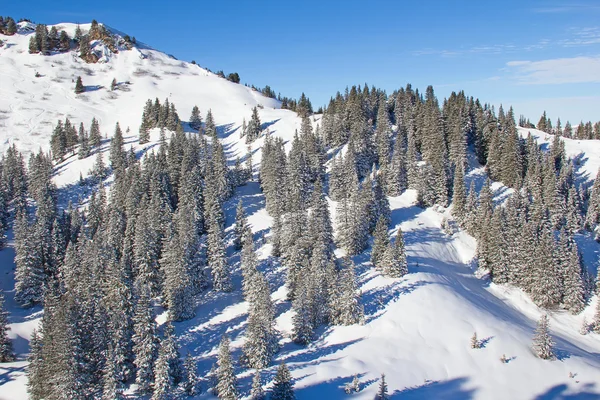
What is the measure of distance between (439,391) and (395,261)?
70.7ft

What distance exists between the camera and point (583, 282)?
2579 inches

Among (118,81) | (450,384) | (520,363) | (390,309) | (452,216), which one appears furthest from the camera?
(118,81)

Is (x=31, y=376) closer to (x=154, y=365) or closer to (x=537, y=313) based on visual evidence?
(x=154, y=365)

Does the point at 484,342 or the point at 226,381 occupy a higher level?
the point at 226,381

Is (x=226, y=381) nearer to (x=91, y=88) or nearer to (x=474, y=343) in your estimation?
(x=474, y=343)

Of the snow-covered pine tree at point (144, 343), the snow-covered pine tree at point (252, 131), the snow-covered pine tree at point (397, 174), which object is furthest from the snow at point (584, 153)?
the snow-covered pine tree at point (144, 343)

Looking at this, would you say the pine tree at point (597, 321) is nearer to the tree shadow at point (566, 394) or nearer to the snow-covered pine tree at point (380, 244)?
the tree shadow at point (566, 394)

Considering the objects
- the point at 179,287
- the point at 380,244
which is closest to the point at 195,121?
the point at 179,287

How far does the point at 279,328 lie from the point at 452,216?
1843 inches

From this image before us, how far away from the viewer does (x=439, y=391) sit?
1633 inches

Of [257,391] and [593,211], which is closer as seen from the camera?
[257,391]

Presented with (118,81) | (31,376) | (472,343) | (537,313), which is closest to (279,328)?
(472,343)

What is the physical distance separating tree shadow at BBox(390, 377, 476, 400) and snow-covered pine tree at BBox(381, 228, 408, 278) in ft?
63.2

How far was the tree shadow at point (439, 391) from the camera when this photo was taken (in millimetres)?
40469
